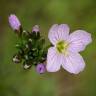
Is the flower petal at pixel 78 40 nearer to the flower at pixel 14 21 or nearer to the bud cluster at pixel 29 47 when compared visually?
the bud cluster at pixel 29 47

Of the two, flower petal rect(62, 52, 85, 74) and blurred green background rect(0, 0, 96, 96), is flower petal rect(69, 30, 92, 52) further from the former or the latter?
blurred green background rect(0, 0, 96, 96)

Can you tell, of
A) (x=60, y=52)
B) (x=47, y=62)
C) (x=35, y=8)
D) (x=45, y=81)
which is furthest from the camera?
(x=35, y=8)

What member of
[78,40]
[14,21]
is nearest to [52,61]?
[78,40]

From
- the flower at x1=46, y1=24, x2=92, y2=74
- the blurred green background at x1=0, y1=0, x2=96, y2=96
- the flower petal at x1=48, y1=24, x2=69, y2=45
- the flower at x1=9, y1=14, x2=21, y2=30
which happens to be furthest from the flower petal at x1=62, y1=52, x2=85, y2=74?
the blurred green background at x1=0, y1=0, x2=96, y2=96

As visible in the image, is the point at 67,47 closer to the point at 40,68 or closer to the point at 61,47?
the point at 61,47

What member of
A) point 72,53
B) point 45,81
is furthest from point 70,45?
point 45,81

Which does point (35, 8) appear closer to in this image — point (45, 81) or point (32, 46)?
point (45, 81)

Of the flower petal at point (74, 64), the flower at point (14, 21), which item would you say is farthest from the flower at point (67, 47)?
the flower at point (14, 21)

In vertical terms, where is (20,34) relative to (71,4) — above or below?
below
